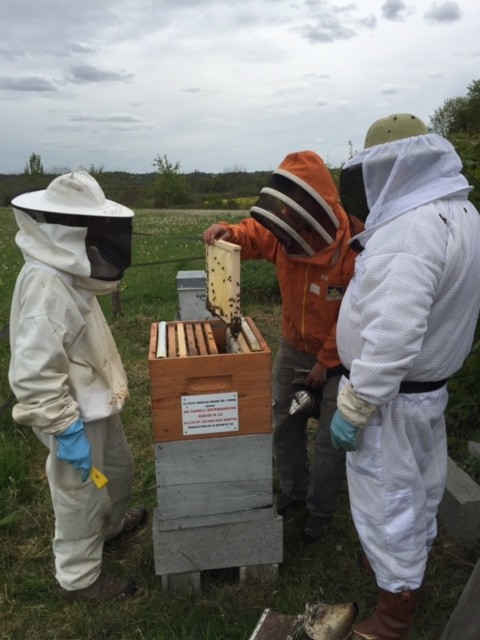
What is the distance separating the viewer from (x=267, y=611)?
252 cm

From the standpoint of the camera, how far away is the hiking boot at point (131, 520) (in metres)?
3.40

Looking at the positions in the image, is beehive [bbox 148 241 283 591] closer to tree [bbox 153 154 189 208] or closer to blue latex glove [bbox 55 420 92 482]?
blue latex glove [bbox 55 420 92 482]

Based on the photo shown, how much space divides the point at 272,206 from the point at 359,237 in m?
0.63

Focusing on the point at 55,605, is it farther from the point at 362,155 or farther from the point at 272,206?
the point at 362,155

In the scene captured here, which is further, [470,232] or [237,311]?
[237,311]

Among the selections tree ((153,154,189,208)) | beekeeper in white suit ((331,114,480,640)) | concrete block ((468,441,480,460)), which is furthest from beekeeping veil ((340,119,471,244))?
tree ((153,154,189,208))

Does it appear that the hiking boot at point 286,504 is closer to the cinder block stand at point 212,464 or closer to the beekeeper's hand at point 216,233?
the cinder block stand at point 212,464

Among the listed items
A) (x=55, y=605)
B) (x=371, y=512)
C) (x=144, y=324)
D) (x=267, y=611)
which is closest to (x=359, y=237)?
(x=371, y=512)

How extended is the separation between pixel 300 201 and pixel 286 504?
198 cm

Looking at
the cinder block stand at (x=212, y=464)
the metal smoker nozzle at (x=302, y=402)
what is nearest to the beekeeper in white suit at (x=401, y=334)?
the cinder block stand at (x=212, y=464)

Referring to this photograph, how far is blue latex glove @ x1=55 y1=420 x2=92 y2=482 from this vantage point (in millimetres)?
2488

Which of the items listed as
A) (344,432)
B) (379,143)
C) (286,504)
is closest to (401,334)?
(344,432)

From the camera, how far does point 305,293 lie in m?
3.00

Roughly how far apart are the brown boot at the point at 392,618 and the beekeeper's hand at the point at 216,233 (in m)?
1.89
